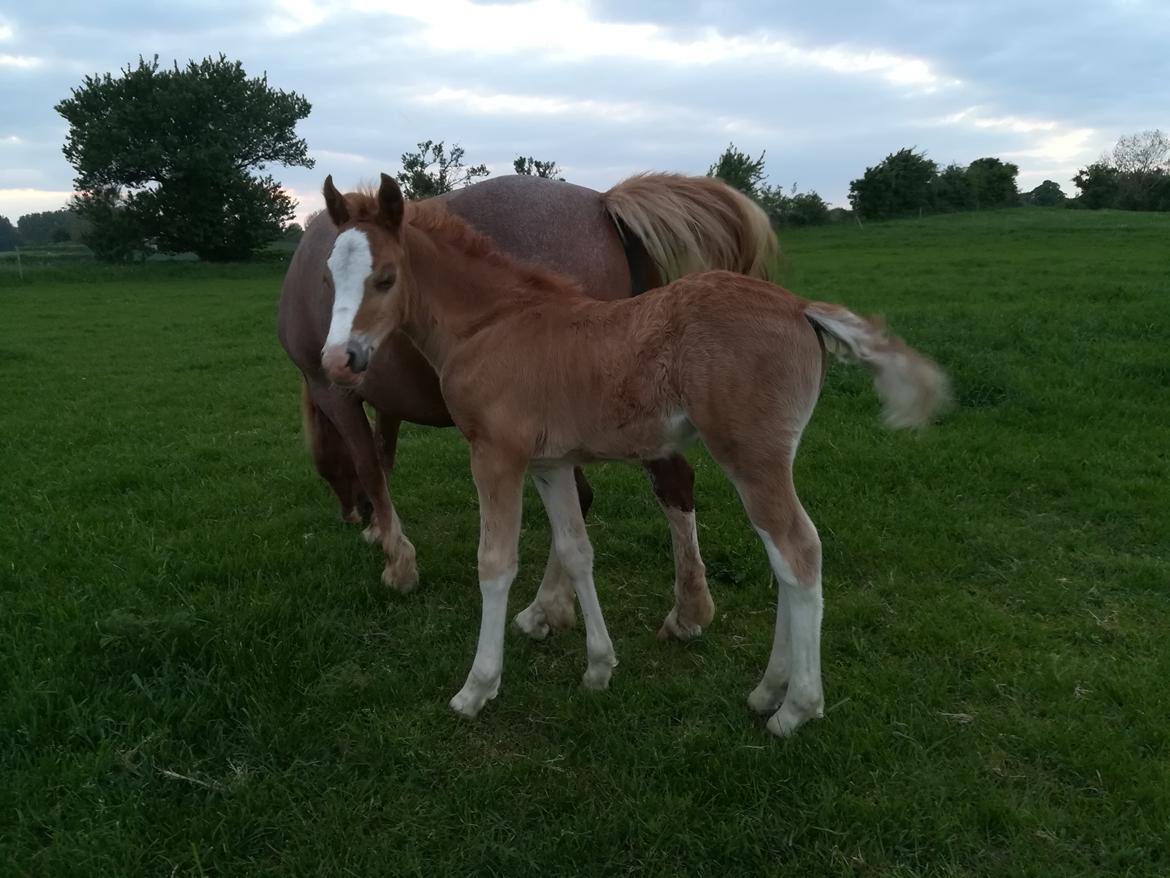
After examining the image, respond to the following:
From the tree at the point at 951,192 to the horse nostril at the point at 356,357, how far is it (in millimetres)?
44596

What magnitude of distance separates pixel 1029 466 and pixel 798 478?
144cm

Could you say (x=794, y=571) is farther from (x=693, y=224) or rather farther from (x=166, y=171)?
(x=166, y=171)

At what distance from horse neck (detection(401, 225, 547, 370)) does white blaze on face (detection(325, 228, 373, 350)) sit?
0.24 m

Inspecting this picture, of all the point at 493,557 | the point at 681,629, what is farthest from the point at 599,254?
the point at 681,629

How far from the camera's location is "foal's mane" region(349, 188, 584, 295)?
10.2 feet

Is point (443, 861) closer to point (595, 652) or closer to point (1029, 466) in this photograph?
point (595, 652)

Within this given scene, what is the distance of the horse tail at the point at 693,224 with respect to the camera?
11.8 feet

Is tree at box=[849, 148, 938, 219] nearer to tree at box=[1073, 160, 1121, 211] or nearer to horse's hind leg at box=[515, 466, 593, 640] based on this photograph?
tree at box=[1073, 160, 1121, 211]

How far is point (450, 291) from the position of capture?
121 inches

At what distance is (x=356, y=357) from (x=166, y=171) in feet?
112

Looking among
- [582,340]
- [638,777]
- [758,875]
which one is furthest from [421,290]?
[758,875]

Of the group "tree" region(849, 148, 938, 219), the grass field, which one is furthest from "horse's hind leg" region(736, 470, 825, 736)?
"tree" region(849, 148, 938, 219)

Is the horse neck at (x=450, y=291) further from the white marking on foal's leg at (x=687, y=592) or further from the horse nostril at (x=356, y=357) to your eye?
the white marking on foal's leg at (x=687, y=592)

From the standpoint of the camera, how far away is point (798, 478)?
5168 mm
